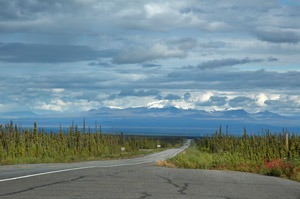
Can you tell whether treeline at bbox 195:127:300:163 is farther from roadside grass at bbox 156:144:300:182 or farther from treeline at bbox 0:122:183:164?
roadside grass at bbox 156:144:300:182

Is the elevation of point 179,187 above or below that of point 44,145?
below

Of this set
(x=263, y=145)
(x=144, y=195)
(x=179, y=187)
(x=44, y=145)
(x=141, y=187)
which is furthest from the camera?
(x=263, y=145)

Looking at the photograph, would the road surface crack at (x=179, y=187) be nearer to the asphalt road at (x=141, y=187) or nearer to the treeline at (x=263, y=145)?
the asphalt road at (x=141, y=187)

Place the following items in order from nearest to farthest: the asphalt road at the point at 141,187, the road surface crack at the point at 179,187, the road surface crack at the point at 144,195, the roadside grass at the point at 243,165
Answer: the road surface crack at the point at 144,195, the asphalt road at the point at 141,187, the road surface crack at the point at 179,187, the roadside grass at the point at 243,165

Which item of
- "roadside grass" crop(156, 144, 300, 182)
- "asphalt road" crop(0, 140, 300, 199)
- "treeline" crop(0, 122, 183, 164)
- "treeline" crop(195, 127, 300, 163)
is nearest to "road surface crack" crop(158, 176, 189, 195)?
"asphalt road" crop(0, 140, 300, 199)

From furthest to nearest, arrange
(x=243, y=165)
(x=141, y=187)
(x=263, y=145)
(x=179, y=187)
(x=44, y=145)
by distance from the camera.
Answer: (x=263, y=145), (x=44, y=145), (x=243, y=165), (x=179, y=187), (x=141, y=187)

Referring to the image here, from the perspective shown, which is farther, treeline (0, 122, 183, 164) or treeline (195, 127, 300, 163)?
treeline (195, 127, 300, 163)

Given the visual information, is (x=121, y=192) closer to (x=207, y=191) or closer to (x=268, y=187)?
(x=207, y=191)

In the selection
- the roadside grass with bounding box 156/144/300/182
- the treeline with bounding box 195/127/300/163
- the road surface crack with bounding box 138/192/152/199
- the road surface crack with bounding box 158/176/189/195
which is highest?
the road surface crack with bounding box 138/192/152/199

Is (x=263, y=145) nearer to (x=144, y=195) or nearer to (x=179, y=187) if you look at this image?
(x=179, y=187)

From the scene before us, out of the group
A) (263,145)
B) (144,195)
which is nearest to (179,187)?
(144,195)

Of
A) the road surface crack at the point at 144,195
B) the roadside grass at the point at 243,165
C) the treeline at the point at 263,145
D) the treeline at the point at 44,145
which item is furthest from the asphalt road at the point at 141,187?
the treeline at the point at 263,145

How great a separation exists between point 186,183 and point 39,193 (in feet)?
15.8

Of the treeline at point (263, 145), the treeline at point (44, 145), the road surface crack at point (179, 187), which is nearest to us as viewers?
the road surface crack at point (179, 187)
